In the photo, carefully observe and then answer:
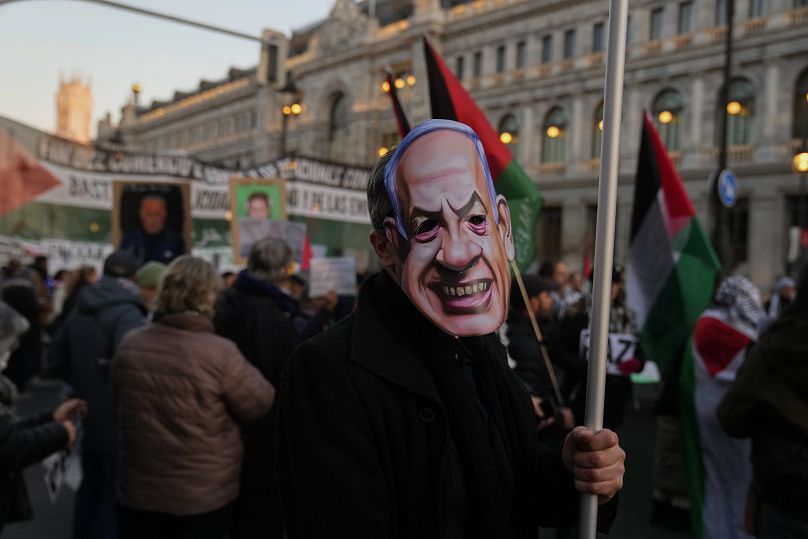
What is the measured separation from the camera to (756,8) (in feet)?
87.3

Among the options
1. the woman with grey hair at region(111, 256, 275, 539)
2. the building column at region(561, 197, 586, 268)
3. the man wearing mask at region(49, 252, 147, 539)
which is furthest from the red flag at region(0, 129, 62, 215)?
the building column at region(561, 197, 586, 268)

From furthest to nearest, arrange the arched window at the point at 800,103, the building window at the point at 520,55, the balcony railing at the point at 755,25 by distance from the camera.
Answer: the building window at the point at 520,55 < the balcony railing at the point at 755,25 < the arched window at the point at 800,103

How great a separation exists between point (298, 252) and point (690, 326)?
11.3 feet

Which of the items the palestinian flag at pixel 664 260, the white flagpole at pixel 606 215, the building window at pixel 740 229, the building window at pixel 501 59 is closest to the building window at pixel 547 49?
the building window at pixel 501 59

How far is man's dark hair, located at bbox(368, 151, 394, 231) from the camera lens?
148 centimetres

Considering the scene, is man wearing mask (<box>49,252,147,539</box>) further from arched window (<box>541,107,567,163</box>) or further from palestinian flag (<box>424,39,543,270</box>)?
arched window (<box>541,107,567,163</box>)

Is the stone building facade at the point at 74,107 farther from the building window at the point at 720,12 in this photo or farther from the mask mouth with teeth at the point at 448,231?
the mask mouth with teeth at the point at 448,231

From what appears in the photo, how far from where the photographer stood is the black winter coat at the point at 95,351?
3967mm

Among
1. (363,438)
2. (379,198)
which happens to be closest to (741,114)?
(379,198)

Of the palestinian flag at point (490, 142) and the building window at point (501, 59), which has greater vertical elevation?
the building window at point (501, 59)

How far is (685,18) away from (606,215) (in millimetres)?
31409

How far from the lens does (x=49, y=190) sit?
23.4ft

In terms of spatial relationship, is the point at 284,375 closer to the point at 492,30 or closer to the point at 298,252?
the point at 298,252

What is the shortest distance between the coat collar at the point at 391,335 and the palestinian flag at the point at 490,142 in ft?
7.21
